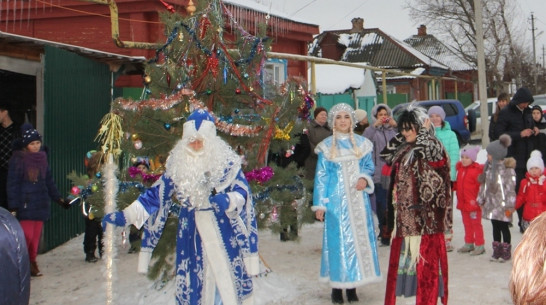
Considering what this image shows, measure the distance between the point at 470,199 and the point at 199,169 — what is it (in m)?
4.36

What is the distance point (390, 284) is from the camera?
5.72m

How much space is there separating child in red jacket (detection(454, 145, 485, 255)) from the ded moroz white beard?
13.5ft

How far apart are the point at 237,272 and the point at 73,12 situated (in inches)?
383

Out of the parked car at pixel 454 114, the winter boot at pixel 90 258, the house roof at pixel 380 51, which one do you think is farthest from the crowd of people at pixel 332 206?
the house roof at pixel 380 51

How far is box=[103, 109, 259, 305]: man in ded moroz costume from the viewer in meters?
5.01

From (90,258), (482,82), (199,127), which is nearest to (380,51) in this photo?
(482,82)

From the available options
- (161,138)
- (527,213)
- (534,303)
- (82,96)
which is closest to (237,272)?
(161,138)

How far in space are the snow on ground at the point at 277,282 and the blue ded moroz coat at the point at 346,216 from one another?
1.22 feet

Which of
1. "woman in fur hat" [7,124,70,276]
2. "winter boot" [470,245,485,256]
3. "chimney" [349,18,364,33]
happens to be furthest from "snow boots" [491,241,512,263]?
Result: "chimney" [349,18,364,33]

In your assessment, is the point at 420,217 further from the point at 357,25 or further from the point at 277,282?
the point at 357,25

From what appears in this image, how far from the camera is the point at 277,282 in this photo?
698 centimetres

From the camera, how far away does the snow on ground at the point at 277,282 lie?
21.5ft

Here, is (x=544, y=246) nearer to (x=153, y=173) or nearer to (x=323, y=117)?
(x=153, y=173)

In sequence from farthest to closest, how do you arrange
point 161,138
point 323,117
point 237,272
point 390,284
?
point 323,117 → point 161,138 → point 390,284 → point 237,272
